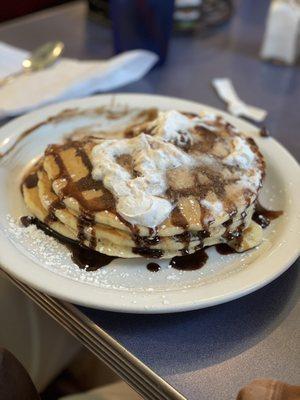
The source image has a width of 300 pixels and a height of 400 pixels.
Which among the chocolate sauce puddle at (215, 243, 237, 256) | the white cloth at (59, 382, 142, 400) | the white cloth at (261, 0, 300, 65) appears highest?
the white cloth at (261, 0, 300, 65)

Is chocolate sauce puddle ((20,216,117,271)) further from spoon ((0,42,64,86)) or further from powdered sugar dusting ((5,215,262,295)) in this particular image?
spoon ((0,42,64,86))

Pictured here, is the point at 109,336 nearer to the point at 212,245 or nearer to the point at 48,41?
the point at 212,245

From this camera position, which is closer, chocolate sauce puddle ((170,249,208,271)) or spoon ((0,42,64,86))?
chocolate sauce puddle ((170,249,208,271))

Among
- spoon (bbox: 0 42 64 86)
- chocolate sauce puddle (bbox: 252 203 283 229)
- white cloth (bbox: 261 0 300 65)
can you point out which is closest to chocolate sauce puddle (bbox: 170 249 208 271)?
chocolate sauce puddle (bbox: 252 203 283 229)

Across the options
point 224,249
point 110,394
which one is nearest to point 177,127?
point 224,249

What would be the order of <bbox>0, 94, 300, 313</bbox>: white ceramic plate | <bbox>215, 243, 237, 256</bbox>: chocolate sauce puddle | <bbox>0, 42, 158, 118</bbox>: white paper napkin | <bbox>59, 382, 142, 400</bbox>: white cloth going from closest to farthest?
1. <bbox>0, 94, 300, 313</bbox>: white ceramic plate
2. <bbox>215, 243, 237, 256</bbox>: chocolate sauce puddle
3. <bbox>59, 382, 142, 400</bbox>: white cloth
4. <bbox>0, 42, 158, 118</bbox>: white paper napkin

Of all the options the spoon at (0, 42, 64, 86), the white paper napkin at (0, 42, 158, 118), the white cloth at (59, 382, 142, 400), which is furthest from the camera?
the spoon at (0, 42, 64, 86)
